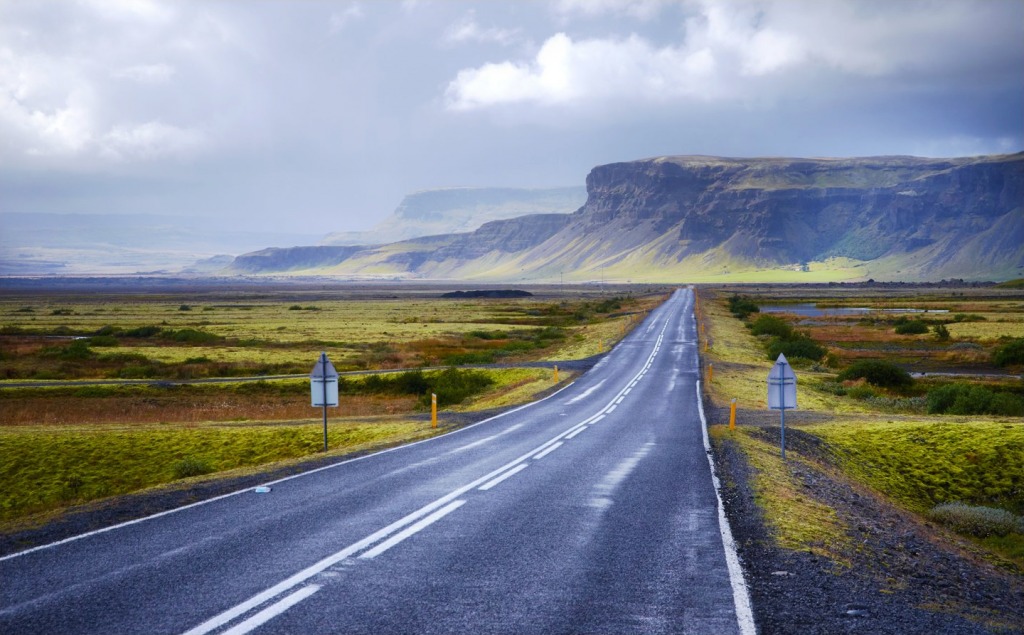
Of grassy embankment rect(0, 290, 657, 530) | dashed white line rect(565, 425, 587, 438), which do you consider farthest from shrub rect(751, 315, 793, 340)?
dashed white line rect(565, 425, 587, 438)

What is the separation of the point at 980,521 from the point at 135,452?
2399 cm

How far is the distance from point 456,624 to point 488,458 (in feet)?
32.4

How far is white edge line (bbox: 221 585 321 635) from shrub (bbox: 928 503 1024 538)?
13.5 m

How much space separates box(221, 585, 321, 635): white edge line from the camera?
21.6ft

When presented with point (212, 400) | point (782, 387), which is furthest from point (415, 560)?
point (212, 400)

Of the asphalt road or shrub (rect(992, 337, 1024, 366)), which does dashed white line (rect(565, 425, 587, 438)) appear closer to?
the asphalt road

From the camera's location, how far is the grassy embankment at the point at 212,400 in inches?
935

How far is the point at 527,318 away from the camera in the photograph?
98500mm

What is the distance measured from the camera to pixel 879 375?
40.2 metres

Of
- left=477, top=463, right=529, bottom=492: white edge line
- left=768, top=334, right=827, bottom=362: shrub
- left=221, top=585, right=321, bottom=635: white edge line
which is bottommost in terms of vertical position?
left=768, top=334, right=827, bottom=362: shrub

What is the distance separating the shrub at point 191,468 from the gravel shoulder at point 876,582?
47.8 ft

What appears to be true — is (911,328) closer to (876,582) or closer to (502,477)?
(502,477)

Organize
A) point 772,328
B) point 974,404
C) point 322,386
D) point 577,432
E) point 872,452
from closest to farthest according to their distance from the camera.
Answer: point 322,386 < point 577,432 < point 872,452 < point 974,404 < point 772,328

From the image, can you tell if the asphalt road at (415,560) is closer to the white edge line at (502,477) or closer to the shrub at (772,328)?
the white edge line at (502,477)
